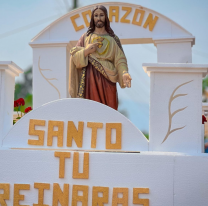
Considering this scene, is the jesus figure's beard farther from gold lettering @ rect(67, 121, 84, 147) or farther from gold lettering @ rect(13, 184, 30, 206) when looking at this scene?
gold lettering @ rect(13, 184, 30, 206)

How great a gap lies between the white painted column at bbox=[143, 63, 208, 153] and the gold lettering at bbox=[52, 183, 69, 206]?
3.22 feet

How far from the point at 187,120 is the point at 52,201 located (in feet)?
5.30

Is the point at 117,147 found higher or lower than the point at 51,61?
lower

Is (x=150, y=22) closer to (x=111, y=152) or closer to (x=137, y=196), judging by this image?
(x=111, y=152)

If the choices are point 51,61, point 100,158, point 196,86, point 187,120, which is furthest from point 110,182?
point 51,61

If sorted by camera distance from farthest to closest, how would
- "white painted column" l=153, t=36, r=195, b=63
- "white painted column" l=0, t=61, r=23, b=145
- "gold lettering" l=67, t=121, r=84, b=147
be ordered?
"white painted column" l=153, t=36, r=195, b=63, "white painted column" l=0, t=61, r=23, b=145, "gold lettering" l=67, t=121, r=84, b=147

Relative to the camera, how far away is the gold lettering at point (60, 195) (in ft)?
14.3

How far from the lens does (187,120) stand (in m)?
4.33

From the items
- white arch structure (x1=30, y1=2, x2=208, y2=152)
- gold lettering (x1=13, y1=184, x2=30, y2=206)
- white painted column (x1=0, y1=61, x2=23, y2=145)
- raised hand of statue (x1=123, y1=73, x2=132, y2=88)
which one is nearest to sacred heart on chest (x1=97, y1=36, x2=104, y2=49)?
raised hand of statue (x1=123, y1=73, x2=132, y2=88)

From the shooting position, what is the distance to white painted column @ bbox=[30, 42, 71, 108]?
838 centimetres

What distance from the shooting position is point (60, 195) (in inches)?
173

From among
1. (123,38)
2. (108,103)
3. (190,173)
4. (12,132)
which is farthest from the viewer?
(123,38)

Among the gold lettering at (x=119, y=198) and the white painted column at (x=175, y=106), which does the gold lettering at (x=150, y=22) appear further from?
the gold lettering at (x=119, y=198)

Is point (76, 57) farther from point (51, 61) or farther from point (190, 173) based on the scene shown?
point (51, 61)
